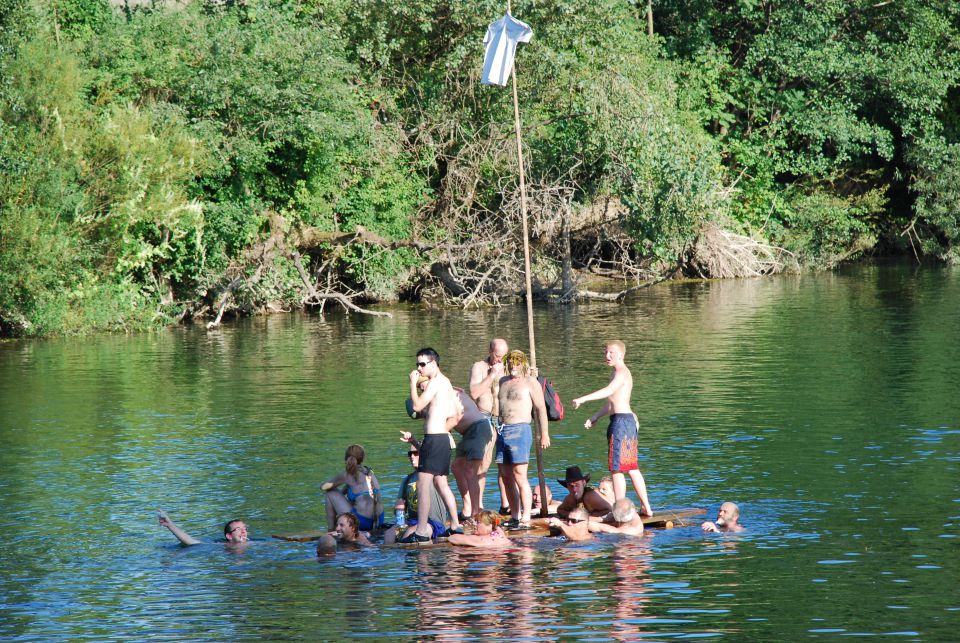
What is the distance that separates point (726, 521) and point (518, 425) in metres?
2.40

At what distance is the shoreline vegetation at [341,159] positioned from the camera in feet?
108

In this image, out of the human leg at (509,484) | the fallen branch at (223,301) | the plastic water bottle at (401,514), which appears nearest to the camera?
the plastic water bottle at (401,514)

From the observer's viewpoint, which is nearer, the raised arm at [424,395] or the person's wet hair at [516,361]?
the raised arm at [424,395]

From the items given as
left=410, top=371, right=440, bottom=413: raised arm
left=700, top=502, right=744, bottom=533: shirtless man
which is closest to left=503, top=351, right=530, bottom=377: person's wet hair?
left=410, top=371, right=440, bottom=413: raised arm

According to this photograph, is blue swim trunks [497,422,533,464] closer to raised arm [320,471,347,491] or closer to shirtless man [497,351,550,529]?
shirtless man [497,351,550,529]

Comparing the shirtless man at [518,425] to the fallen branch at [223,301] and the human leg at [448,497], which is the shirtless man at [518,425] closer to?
the human leg at [448,497]

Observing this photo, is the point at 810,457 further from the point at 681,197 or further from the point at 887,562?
the point at 681,197

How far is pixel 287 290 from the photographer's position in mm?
38406

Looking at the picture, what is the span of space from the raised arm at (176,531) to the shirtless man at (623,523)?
422 centimetres

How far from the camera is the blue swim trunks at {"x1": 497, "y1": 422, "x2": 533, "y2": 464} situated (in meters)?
13.4

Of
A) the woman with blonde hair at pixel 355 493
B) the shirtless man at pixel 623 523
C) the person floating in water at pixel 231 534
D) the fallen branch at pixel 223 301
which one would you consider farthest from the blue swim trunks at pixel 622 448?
the fallen branch at pixel 223 301

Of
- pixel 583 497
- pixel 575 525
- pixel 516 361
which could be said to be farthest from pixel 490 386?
pixel 575 525

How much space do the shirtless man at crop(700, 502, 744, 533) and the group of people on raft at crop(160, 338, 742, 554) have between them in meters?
0.01

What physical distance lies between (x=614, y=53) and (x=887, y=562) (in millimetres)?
29771
